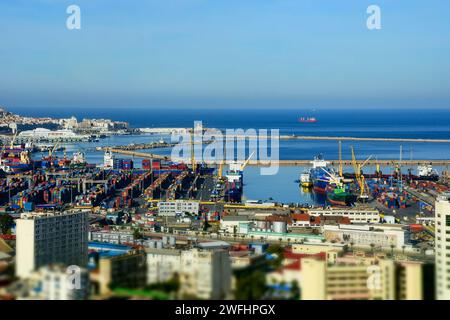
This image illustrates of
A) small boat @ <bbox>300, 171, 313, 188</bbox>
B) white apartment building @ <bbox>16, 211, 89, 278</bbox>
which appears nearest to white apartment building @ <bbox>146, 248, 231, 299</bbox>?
white apartment building @ <bbox>16, 211, 89, 278</bbox>

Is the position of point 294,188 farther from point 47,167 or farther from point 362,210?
point 47,167

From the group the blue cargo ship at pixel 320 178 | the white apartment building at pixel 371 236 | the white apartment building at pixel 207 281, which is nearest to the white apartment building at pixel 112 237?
the white apartment building at pixel 371 236

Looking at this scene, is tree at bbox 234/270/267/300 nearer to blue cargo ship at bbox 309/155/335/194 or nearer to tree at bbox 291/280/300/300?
tree at bbox 291/280/300/300

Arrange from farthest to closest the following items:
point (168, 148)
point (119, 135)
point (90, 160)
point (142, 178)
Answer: point (119, 135), point (168, 148), point (90, 160), point (142, 178)

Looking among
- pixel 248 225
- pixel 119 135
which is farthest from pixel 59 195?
pixel 119 135

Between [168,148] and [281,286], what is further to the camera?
[168,148]

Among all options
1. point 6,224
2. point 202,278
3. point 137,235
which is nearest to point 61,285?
point 202,278

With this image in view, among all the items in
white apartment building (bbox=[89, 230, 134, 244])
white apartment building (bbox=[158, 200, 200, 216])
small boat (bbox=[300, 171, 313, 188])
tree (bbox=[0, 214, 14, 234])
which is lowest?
white apartment building (bbox=[89, 230, 134, 244])
